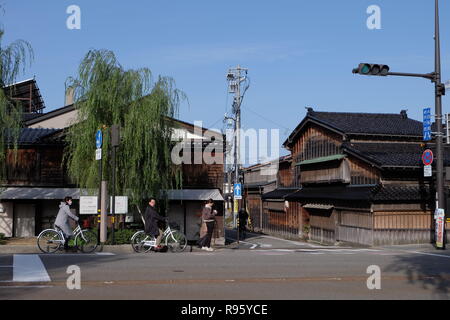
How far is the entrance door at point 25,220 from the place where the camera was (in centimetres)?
2892

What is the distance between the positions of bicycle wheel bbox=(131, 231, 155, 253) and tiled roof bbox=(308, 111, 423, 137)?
1671 centimetres

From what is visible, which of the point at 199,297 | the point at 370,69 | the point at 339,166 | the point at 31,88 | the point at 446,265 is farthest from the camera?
the point at 31,88

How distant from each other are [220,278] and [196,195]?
18.4 metres

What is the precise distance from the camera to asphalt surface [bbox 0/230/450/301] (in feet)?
31.6

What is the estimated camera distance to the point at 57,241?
701 inches

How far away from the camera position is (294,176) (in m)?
41.9

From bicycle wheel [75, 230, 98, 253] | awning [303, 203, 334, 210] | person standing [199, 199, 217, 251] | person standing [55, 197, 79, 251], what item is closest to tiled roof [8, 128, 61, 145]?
bicycle wheel [75, 230, 98, 253]

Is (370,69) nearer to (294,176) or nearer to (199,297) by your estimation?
(199,297)

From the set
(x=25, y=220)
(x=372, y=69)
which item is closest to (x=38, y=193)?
(x=25, y=220)

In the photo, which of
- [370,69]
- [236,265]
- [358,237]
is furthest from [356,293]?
[358,237]

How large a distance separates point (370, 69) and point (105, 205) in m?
10.1

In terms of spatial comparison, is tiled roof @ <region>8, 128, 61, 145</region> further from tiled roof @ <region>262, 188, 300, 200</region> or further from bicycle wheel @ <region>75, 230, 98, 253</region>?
tiled roof @ <region>262, 188, 300, 200</region>

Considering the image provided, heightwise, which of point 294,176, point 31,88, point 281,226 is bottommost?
point 281,226

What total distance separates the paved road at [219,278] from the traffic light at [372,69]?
22.1ft
